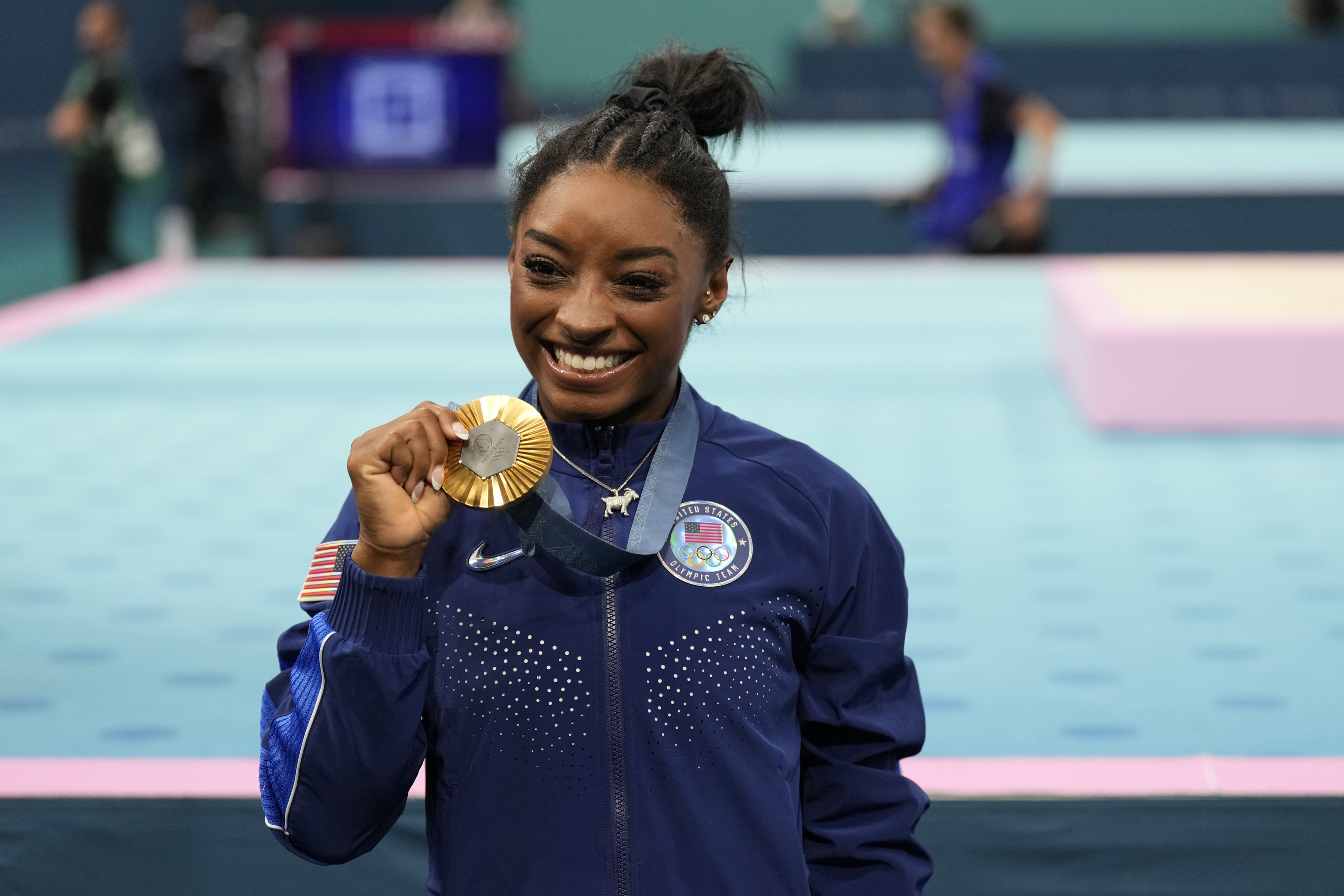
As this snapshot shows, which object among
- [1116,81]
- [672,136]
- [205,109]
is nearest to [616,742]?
[672,136]

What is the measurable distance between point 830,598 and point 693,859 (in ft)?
0.76

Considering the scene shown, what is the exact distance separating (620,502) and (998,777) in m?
1.00

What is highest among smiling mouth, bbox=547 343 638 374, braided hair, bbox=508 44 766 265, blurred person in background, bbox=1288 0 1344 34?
braided hair, bbox=508 44 766 265

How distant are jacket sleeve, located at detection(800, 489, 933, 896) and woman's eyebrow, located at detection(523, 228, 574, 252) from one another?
0.30m

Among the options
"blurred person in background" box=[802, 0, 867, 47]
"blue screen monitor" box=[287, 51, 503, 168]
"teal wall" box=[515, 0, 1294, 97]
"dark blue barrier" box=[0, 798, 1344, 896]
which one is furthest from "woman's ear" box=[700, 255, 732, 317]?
"teal wall" box=[515, 0, 1294, 97]

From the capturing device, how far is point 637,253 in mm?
1293

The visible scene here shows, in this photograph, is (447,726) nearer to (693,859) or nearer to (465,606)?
(465,606)

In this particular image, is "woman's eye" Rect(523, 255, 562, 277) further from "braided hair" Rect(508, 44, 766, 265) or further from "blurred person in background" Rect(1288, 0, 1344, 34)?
"blurred person in background" Rect(1288, 0, 1344, 34)

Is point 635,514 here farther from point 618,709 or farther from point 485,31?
point 485,31

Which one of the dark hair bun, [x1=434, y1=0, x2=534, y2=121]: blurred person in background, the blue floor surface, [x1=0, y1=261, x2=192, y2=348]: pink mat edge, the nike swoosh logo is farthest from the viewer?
[x1=434, y1=0, x2=534, y2=121]: blurred person in background

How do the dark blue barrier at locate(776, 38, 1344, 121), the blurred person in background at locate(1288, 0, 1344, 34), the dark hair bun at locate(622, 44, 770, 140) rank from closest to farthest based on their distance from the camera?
the dark hair bun at locate(622, 44, 770, 140) → the dark blue barrier at locate(776, 38, 1344, 121) → the blurred person in background at locate(1288, 0, 1344, 34)

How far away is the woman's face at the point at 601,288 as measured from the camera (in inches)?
50.8

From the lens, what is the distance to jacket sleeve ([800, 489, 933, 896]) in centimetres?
134

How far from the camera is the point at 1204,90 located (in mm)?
13125
